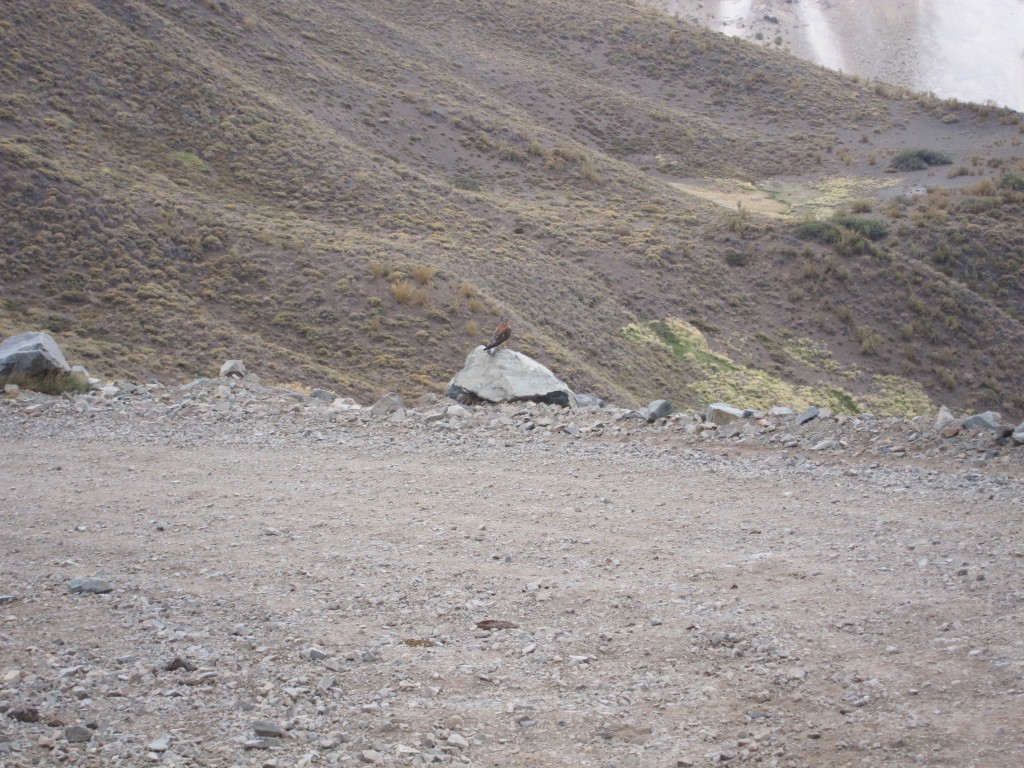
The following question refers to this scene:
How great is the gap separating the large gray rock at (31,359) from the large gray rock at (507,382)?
568cm

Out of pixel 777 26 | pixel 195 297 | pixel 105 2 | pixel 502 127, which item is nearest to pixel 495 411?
pixel 195 297

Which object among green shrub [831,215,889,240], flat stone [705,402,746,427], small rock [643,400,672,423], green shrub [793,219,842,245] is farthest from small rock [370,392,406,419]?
green shrub [831,215,889,240]

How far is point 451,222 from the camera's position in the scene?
97.6 feet

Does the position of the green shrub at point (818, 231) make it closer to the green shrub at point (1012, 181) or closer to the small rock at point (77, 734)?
the green shrub at point (1012, 181)

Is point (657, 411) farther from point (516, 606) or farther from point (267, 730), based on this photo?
point (267, 730)

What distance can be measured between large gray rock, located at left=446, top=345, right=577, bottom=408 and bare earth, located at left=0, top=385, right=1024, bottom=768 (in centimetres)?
291

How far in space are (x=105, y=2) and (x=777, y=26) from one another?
80528 mm

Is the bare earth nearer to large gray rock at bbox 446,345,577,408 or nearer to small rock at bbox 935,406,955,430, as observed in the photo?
small rock at bbox 935,406,955,430

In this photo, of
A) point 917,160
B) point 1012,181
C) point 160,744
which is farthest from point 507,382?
point 917,160

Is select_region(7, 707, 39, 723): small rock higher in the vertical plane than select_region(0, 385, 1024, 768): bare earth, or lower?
lower

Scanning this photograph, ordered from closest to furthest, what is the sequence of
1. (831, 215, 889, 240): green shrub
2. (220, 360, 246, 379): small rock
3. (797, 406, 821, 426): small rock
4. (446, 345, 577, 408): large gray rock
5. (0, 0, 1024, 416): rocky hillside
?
(797, 406, 821, 426): small rock, (446, 345, 577, 408): large gray rock, (220, 360, 246, 379): small rock, (0, 0, 1024, 416): rocky hillside, (831, 215, 889, 240): green shrub

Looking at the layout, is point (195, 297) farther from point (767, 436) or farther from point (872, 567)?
point (872, 567)

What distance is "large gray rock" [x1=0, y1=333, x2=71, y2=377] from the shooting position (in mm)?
12117

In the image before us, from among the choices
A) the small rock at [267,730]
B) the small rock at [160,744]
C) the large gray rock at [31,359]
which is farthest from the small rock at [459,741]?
the large gray rock at [31,359]
